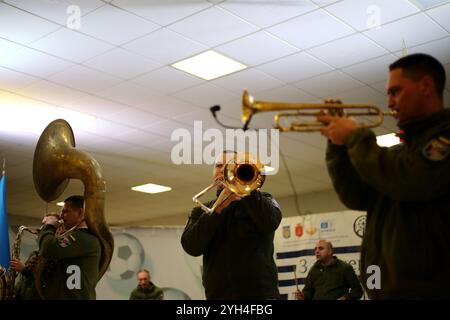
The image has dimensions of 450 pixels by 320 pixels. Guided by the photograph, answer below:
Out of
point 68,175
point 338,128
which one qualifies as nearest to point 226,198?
point 338,128

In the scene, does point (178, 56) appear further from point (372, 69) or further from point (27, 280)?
A: point (27, 280)

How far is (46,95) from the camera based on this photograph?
5977 mm

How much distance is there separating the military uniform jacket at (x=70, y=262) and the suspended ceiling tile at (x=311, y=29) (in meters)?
2.34

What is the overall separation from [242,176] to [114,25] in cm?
218

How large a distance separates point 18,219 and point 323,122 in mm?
13146

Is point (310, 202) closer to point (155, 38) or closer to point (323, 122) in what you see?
point (155, 38)

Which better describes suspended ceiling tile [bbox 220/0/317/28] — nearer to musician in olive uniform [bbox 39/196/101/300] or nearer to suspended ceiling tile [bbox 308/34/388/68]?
suspended ceiling tile [bbox 308/34/388/68]

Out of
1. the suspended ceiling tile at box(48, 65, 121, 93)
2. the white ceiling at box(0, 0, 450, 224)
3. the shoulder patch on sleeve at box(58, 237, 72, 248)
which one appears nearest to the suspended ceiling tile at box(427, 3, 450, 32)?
the white ceiling at box(0, 0, 450, 224)

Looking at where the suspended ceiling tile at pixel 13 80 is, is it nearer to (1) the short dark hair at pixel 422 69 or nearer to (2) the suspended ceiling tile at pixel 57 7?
(2) the suspended ceiling tile at pixel 57 7

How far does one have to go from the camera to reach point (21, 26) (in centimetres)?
448

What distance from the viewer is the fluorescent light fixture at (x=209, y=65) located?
5125 millimetres

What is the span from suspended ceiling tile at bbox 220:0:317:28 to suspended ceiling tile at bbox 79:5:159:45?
2.37ft

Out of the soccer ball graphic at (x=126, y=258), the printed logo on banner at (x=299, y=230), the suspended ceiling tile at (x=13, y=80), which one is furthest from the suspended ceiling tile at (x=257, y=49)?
the soccer ball graphic at (x=126, y=258)
